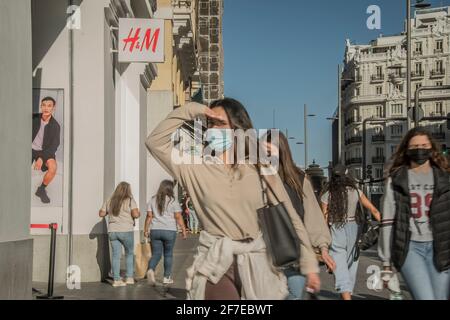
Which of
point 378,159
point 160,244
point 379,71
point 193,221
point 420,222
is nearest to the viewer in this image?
point 420,222

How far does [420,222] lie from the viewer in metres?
5.89

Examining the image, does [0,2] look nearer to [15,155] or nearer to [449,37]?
[15,155]

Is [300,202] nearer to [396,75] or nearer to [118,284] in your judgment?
[118,284]

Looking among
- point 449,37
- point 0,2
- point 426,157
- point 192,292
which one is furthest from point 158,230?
point 449,37

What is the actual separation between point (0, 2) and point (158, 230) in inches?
202

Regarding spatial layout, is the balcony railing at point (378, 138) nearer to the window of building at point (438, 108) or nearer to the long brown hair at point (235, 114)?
the window of building at point (438, 108)

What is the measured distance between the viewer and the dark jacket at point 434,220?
579cm

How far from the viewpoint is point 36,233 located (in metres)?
13.2

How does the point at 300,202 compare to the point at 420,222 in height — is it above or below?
above

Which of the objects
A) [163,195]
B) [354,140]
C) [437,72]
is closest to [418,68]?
[437,72]

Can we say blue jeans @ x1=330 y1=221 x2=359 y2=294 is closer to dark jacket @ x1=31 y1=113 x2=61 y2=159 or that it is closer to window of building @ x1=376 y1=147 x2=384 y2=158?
dark jacket @ x1=31 y1=113 x2=61 y2=159

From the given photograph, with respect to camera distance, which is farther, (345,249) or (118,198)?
Result: (118,198)

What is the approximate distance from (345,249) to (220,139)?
5359 millimetres

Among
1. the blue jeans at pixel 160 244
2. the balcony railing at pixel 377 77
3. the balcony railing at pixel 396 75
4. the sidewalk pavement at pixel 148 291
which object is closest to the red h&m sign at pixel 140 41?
the blue jeans at pixel 160 244
